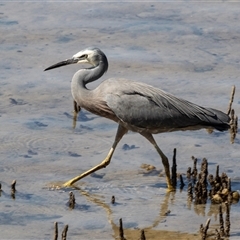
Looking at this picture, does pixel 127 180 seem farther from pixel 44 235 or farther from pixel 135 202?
pixel 44 235

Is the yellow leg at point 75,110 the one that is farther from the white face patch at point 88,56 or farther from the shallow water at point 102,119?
the white face patch at point 88,56

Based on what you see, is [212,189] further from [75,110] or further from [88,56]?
[75,110]

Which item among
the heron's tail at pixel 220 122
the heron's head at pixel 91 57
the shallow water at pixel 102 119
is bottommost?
the shallow water at pixel 102 119

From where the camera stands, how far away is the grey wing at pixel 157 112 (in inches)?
315

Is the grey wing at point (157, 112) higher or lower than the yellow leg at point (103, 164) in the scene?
higher

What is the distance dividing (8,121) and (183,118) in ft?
7.18

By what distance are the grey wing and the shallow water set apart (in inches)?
19.4

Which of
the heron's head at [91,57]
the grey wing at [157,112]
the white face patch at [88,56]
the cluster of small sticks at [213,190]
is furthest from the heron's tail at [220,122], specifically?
the white face patch at [88,56]

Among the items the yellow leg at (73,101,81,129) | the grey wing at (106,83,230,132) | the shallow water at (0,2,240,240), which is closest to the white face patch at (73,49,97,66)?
the grey wing at (106,83,230,132)

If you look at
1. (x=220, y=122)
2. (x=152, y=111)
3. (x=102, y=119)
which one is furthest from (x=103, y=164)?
(x=102, y=119)

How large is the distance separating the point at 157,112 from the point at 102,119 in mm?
1582

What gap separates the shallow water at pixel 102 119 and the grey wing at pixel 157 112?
49 centimetres

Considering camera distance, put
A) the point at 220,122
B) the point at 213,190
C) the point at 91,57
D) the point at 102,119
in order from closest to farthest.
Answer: the point at 213,190
the point at 220,122
the point at 91,57
the point at 102,119

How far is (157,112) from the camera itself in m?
8.06
